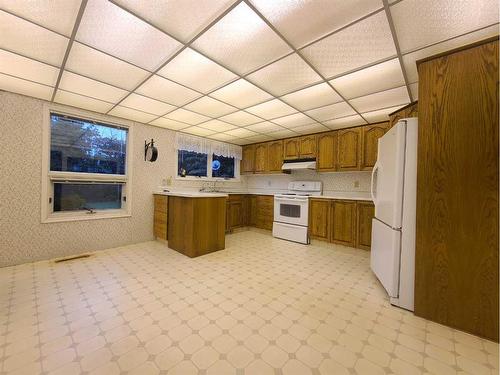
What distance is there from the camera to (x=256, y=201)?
17.7 ft

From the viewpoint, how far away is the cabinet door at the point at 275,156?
17.0 ft

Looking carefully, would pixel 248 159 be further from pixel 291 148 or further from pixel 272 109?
pixel 272 109

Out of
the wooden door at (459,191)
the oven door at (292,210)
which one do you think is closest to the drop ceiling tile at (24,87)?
the oven door at (292,210)

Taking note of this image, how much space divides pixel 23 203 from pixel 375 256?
4728 millimetres

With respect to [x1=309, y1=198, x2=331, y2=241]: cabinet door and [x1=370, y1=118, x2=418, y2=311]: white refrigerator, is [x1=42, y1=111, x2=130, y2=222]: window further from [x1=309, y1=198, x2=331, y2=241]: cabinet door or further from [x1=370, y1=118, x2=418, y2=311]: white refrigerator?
[x1=370, y1=118, x2=418, y2=311]: white refrigerator

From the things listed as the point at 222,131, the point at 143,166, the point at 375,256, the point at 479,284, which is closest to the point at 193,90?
the point at 222,131

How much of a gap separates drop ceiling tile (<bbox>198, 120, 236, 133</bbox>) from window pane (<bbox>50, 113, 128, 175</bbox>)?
1493 millimetres

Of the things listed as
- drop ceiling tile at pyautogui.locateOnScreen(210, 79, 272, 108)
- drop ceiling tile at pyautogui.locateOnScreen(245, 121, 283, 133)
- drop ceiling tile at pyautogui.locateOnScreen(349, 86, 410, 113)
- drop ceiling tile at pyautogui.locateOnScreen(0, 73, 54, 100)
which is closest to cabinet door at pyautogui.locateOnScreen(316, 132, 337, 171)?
drop ceiling tile at pyautogui.locateOnScreen(245, 121, 283, 133)

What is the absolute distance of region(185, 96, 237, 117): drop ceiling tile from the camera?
298 centimetres

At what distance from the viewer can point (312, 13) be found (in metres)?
1.47

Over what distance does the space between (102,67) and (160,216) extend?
2614mm

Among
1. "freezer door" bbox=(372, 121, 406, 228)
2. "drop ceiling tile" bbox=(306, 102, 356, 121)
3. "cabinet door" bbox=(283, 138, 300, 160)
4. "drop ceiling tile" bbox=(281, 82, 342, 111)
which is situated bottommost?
"freezer door" bbox=(372, 121, 406, 228)

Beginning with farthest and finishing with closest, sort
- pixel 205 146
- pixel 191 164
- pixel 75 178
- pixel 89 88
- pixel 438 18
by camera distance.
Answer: pixel 205 146 < pixel 191 164 < pixel 75 178 < pixel 89 88 < pixel 438 18

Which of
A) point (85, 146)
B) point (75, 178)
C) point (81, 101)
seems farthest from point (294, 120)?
point (75, 178)
